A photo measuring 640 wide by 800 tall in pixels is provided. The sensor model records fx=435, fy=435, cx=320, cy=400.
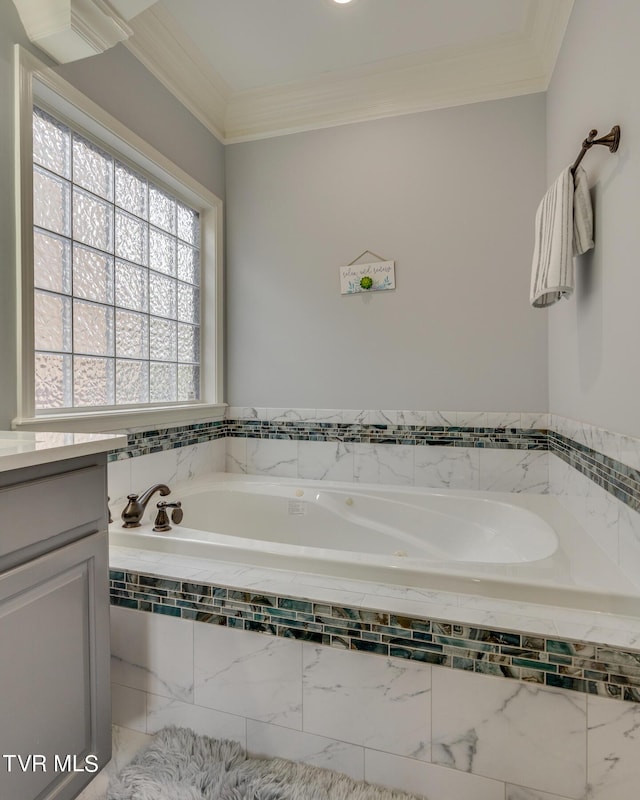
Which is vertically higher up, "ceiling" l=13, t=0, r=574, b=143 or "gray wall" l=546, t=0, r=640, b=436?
"ceiling" l=13, t=0, r=574, b=143

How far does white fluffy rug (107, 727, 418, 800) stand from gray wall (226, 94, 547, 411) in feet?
5.22

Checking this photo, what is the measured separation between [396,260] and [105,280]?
1.42m

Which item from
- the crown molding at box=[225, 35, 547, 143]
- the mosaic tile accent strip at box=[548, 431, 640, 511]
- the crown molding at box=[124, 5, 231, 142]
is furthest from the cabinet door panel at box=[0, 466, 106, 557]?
the crown molding at box=[225, 35, 547, 143]

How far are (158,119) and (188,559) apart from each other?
1.99 meters

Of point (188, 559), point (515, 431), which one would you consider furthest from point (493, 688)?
point (515, 431)

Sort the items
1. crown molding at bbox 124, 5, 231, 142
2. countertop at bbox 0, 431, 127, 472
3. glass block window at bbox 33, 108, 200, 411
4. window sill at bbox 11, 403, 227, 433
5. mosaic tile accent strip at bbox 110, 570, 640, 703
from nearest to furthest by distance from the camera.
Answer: countertop at bbox 0, 431, 127, 472, mosaic tile accent strip at bbox 110, 570, 640, 703, window sill at bbox 11, 403, 227, 433, glass block window at bbox 33, 108, 200, 411, crown molding at bbox 124, 5, 231, 142

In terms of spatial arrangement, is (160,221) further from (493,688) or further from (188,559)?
(493,688)

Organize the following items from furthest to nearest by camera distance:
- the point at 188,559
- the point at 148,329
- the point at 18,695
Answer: the point at 148,329, the point at 188,559, the point at 18,695

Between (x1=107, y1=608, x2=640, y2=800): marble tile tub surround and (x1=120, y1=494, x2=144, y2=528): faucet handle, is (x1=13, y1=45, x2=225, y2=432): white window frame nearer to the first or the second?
(x1=120, y1=494, x2=144, y2=528): faucet handle

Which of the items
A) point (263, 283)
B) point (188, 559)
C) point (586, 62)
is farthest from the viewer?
point (263, 283)

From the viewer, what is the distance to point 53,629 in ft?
3.05

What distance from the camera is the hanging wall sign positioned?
2.32m

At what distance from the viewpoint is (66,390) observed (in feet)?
5.60

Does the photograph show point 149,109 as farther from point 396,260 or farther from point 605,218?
point 605,218
